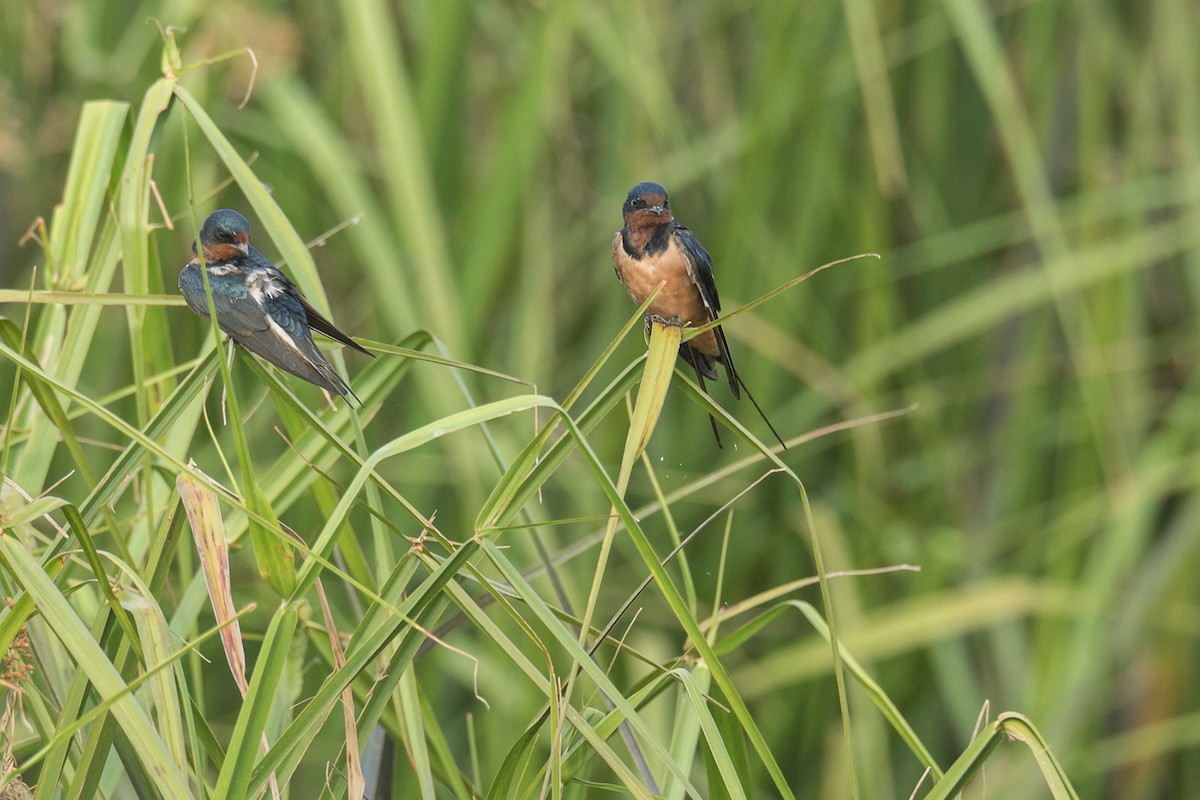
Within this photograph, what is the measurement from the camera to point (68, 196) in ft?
3.54

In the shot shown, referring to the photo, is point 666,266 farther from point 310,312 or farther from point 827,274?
point 827,274

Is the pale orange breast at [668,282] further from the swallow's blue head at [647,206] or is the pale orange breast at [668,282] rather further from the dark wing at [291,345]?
the dark wing at [291,345]

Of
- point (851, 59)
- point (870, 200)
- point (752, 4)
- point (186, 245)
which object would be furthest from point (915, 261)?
point (186, 245)

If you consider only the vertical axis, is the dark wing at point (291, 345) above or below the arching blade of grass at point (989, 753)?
above

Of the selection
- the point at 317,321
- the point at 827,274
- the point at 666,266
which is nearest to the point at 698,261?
the point at 666,266

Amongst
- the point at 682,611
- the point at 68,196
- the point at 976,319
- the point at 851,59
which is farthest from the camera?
the point at 851,59

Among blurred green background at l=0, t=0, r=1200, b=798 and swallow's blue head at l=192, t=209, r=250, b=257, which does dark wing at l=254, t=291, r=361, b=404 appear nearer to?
swallow's blue head at l=192, t=209, r=250, b=257

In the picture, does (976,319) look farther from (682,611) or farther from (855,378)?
(682,611)

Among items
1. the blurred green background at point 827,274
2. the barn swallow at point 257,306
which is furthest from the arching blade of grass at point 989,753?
the blurred green background at point 827,274

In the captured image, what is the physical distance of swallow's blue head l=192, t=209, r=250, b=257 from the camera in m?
0.86

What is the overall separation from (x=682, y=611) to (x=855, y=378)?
1457mm

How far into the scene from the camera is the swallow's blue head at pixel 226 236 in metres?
0.86

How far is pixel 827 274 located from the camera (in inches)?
90.0

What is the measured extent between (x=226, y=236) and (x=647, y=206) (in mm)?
401
